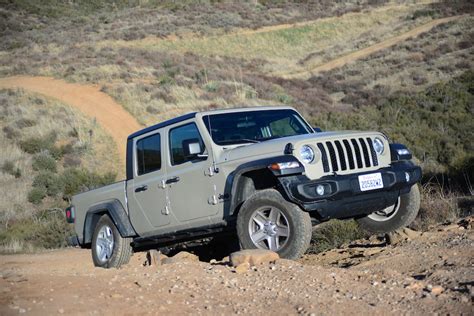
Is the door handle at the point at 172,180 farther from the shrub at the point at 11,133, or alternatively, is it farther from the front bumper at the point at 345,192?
the shrub at the point at 11,133

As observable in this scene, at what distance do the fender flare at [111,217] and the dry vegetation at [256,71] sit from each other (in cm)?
282

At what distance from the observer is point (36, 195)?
1784 cm

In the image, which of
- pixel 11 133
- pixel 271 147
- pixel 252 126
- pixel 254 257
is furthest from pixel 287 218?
pixel 11 133

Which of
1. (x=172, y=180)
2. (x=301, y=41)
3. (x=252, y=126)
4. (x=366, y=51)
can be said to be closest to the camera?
(x=172, y=180)

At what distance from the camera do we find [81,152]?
2152cm

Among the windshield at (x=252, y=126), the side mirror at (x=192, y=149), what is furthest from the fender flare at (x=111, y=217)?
the windshield at (x=252, y=126)

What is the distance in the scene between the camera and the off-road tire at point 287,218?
18.2 ft

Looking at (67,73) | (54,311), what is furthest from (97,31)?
(54,311)

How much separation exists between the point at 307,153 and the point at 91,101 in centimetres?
2188

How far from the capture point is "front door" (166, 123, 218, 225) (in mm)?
6426

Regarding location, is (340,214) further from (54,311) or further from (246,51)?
(246,51)

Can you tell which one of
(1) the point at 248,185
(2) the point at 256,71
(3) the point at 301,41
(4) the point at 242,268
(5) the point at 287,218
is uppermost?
(3) the point at 301,41

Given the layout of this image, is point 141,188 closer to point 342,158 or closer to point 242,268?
point 242,268

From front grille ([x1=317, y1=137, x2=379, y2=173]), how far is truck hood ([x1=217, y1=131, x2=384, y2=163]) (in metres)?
0.06
